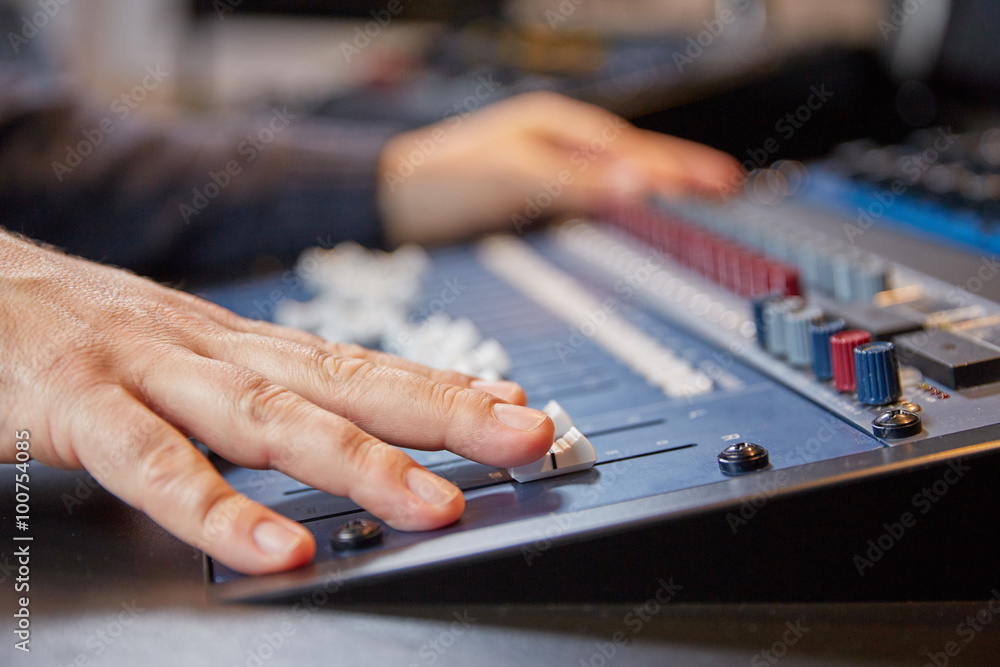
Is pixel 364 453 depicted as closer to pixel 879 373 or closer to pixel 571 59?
pixel 879 373

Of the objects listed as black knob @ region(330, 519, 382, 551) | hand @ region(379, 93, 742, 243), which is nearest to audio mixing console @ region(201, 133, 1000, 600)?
black knob @ region(330, 519, 382, 551)

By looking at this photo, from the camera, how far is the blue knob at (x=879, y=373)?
0.61 m

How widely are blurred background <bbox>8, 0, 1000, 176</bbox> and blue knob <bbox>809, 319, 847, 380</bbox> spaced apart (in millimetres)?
1121

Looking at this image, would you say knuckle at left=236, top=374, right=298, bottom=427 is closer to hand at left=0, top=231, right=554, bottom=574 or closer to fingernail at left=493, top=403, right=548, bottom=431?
hand at left=0, top=231, right=554, bottom=574

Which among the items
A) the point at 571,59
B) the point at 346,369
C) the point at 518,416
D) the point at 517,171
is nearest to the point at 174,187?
the point at 517,171

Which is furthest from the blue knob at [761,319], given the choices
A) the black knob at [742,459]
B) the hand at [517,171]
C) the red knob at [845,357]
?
the hand at [517,171]

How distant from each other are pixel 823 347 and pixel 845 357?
4 cm

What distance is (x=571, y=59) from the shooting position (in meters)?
2.38

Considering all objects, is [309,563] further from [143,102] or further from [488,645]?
[143,102]

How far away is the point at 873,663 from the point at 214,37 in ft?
10.4

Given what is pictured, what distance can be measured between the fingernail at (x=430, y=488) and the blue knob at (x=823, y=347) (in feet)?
1.08

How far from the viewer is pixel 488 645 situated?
0.50 metres

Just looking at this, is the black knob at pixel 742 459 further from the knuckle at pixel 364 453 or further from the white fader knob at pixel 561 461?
the knuckle at pixel 364 453

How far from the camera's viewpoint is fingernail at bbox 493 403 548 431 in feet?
1.93
